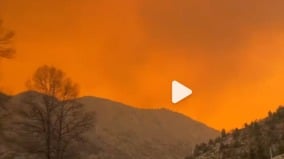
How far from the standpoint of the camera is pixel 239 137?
306 ft

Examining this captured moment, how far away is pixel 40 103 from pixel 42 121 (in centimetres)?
185

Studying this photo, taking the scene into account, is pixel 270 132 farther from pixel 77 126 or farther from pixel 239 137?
pixel 77 126

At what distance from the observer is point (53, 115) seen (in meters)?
37.6

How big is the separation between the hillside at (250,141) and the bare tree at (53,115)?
32354 mm

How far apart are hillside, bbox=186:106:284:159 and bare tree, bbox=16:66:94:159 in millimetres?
32354

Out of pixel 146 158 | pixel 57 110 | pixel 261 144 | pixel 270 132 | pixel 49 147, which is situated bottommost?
pixel 49 147

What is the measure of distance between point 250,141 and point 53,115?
5120cm

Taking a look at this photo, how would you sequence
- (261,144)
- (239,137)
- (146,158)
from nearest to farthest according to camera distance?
(261,144), (239,137), (146,158)

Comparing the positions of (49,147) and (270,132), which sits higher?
(270,132)

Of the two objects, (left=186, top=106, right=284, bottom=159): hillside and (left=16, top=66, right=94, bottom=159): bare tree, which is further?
(left=186, top=106, right=284, bottom=159): hillside

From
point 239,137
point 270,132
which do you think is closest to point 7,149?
point 239,137

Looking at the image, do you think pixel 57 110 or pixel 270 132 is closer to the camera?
pixel 57 110

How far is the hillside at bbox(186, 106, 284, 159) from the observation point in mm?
71650

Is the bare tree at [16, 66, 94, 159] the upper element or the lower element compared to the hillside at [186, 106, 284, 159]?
lower
